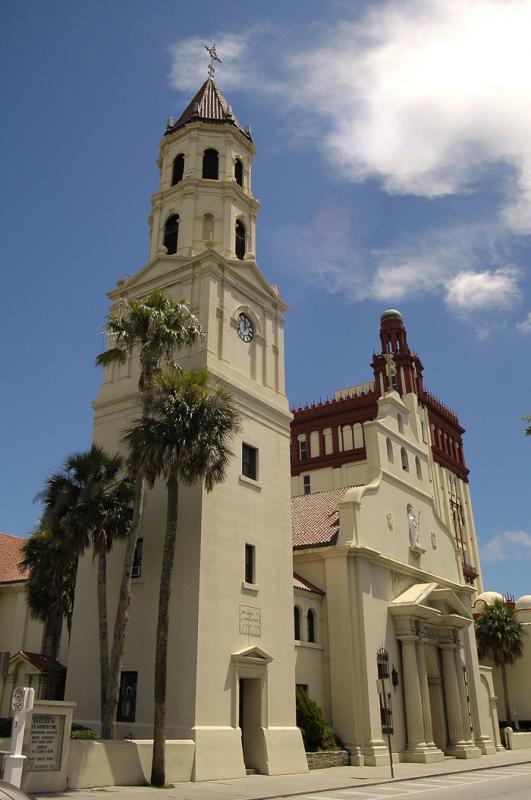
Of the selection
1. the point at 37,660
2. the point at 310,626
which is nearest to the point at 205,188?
the point at 310,626

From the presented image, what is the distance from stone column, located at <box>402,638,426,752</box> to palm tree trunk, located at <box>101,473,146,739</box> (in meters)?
15.6

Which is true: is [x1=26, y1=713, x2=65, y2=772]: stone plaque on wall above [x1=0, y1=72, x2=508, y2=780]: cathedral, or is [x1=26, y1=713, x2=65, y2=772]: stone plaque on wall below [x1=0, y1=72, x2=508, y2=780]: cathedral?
below

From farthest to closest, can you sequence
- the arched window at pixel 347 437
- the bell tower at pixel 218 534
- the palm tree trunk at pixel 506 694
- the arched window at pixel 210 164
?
the arched window at pixel 347 437, the palm tree trunk at pixel 506 694, the arched window at pixel 210 164, the bell tower at pixel 218 534

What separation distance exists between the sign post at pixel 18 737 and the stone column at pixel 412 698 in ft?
68.0

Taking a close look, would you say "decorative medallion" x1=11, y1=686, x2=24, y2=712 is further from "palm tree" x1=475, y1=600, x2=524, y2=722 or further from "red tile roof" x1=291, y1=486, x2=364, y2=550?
"palm tree" x1=475, y1=600, x2=524, y2=722

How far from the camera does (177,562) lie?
23141 millimetres

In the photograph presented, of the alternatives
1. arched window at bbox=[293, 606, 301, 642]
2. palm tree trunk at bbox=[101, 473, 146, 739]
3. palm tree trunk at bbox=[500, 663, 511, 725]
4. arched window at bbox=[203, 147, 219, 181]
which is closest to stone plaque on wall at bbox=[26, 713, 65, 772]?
palm tree trunk at bbox=[101, 473, 146, 739]

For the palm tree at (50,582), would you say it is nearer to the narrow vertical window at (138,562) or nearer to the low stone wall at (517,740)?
the narrow vertical window at (138,562)

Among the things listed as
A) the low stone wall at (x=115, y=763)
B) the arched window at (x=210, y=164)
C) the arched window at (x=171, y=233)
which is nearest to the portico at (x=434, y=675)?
the low stone wall at (x=115, y=763)

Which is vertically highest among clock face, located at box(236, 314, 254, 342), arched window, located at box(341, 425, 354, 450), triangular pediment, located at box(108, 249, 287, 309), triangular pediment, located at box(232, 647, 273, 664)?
arched window, located at box(341, 425, 354, 450)

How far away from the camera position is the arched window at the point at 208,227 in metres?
31.2

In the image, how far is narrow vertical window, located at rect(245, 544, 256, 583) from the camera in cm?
2503

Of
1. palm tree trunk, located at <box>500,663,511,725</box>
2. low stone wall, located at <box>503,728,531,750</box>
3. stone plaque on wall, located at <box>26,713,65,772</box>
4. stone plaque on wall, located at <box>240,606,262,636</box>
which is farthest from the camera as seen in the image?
palm tree trunk, located at <box>500,663,511,725</box>

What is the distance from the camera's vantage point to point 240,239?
3209 cm
